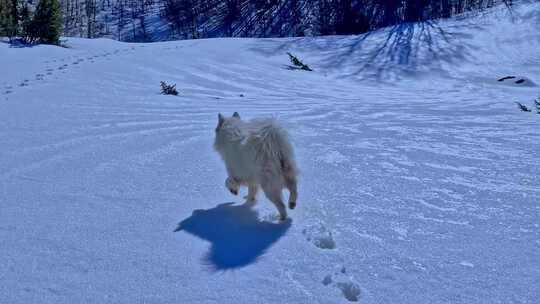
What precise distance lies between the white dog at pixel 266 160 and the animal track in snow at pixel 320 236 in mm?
213

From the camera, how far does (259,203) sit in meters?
3.32

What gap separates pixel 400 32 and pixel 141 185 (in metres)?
13.0

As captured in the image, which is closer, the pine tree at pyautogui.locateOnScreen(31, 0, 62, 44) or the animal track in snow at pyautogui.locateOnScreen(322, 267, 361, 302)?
the animal track in snow at pyautogui.locateOnScreen(322, 267, 361, 302)

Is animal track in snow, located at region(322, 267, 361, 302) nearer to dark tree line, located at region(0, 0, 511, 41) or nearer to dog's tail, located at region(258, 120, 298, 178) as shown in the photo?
dog's tail, located at region(258, 120, 298, 178)

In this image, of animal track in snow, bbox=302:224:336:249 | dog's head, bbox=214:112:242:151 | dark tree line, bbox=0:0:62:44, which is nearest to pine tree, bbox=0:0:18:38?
dark tree line, bbox=0:0:62:44

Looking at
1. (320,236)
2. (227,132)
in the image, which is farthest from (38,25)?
(320,236)

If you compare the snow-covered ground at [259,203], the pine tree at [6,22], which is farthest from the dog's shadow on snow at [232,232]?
the pine tree at [6,22]

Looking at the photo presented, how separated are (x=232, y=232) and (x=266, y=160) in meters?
0.48

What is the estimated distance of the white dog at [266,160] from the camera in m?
2.83

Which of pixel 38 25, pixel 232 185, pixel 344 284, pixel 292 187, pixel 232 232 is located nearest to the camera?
pixel 344 284

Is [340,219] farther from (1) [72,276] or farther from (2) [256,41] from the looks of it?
(2) [256,41]

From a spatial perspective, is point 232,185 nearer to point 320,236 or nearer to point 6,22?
point 320,236

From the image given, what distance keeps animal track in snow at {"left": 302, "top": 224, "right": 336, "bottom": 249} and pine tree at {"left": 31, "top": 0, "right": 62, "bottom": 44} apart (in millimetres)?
12727

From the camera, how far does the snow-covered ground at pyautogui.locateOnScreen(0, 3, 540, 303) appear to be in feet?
7.29
